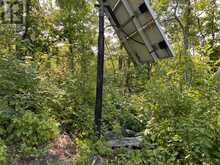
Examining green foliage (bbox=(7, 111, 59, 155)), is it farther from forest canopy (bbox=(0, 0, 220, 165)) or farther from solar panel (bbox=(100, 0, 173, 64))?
solar panel (bbox=(100, 0, 173, 64))

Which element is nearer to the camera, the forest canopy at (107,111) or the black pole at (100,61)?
the forest canopy at (107,111)

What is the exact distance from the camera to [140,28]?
4.43 meters

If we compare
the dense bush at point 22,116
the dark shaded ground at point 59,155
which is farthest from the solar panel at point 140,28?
the dark shaded ground at point 59,155

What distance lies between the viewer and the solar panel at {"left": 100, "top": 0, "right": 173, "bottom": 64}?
420 centimetres

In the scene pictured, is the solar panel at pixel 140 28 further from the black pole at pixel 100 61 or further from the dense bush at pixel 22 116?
the dense bush at pixel 22 116

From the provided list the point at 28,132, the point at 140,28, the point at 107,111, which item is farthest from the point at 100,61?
the point at 28,132

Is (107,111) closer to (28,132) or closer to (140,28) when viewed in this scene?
(140,28)

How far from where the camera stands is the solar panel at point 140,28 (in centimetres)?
420

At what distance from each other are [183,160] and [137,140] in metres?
0.90

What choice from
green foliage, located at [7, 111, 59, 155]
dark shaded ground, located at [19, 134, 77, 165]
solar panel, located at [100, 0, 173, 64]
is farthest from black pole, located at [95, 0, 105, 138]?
green foliage, located at [7, 111, 59, 155]

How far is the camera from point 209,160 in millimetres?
3566

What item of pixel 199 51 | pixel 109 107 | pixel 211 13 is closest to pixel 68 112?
pixel 109 107

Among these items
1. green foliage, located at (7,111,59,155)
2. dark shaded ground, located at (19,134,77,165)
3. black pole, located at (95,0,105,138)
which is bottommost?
dark shaded ground, located at (19,134,77,165)

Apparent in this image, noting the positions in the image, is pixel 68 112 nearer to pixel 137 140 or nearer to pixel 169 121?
pixel 137 140
